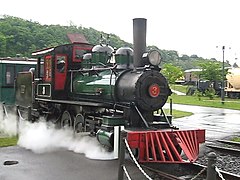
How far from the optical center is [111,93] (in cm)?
861

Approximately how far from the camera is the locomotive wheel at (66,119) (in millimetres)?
10466

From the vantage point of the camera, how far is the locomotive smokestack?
26.2 feet

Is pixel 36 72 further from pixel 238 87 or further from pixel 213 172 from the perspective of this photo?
pixel 238 87

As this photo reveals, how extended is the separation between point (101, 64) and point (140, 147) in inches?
144

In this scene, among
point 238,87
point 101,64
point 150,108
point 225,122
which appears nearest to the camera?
point 150,108

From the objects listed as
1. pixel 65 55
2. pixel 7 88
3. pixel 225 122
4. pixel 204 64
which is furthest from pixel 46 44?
pixel 65 55

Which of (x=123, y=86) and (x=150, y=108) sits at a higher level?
(x=123, y=86)

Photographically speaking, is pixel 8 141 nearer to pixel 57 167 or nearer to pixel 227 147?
pixel 57 167

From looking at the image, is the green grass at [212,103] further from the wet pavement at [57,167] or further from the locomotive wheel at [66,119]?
the wet pavement at [57,167]

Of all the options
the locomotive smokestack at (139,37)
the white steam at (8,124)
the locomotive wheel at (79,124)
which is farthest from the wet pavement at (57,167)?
the white steam at (8,124)

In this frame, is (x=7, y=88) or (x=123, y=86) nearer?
(x=123, y=86)

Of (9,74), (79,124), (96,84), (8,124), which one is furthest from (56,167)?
(9,74)

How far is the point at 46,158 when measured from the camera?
8.17 m

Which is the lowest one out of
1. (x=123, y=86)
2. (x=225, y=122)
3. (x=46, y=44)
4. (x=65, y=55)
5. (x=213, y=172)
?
(x=225, y=122)
